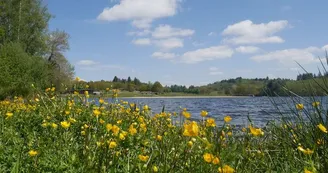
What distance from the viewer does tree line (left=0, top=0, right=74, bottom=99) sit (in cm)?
2011

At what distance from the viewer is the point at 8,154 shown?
2.78 meters

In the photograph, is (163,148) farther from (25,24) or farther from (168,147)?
(25,24)

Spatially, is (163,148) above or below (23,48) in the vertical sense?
below

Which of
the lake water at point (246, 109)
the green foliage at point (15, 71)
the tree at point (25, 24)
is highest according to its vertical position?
the tree at point (25, 24)

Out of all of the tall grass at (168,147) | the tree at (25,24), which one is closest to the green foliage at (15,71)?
the tree at (25,24)

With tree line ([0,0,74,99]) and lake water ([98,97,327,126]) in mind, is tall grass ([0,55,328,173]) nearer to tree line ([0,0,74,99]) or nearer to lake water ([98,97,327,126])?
lake water ([98,97,327,126])

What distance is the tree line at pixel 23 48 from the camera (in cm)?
2011

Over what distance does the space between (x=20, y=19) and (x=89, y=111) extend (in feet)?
75.4

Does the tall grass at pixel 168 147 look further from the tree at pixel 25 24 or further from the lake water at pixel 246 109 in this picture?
the tree at pixel 25 24

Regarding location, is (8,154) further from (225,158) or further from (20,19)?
(20,19)

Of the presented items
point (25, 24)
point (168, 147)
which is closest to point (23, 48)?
point (25, 24)

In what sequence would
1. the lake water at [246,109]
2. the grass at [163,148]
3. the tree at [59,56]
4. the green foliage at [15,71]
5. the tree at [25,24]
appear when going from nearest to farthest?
the grass at [163,148]
the lake water at [246,109]
the green foliage at [15,71]
the tree at [25,24]
the tree at [59,56]

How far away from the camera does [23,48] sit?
24438 millimetres

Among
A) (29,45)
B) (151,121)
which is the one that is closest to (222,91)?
(29,45)
